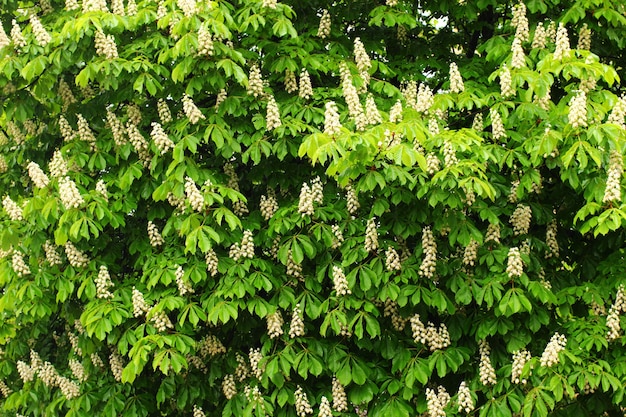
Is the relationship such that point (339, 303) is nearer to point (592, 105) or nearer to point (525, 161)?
point (525, 161)

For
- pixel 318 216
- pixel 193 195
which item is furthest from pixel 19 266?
pixel 318 216

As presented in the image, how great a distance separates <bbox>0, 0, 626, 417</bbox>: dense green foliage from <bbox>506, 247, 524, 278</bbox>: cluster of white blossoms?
2 cm

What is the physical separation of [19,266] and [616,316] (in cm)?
471

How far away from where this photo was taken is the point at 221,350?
691 cm

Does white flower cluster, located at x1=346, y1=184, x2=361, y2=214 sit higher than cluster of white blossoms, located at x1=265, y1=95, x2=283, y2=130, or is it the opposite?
cluster of white blossoms, located at x1=265, y1=95, x2=283, y2=130

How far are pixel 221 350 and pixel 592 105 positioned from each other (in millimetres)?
3517

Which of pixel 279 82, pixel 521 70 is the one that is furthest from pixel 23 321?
pixel 521 70

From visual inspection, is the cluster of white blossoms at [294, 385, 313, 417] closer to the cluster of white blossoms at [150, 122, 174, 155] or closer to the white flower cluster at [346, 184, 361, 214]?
the white flower cluster at [346, 184, 361, 214]

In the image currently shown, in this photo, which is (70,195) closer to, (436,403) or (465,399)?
(436,403)

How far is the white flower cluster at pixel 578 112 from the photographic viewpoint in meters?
5.62

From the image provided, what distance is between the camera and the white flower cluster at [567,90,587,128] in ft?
18.5

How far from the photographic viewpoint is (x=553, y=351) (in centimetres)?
568

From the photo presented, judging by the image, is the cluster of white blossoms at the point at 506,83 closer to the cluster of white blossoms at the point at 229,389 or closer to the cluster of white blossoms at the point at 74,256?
the cluster of white blossoms at the point at 229,389

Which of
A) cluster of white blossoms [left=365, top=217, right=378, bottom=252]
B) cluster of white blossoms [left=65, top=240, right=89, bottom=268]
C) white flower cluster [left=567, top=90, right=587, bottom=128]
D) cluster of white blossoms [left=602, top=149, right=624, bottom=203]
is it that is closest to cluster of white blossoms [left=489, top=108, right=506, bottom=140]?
white flower cluster [left=567, top=90, right=587, bottom=128]
